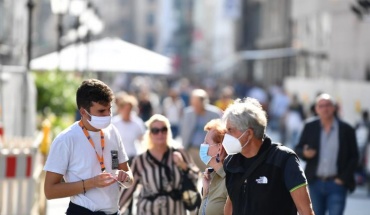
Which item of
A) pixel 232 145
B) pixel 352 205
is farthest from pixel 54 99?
pixel 232 145

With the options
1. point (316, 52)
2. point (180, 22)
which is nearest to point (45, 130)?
point (316, 52)

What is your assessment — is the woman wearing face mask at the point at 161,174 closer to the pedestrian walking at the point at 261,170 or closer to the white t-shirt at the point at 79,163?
the white t-shirt at the point at 79,163

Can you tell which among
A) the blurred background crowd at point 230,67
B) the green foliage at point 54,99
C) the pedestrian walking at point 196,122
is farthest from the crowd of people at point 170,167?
the green foliage at point 54,99

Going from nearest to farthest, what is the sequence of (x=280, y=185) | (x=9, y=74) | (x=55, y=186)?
(x=280, y=185) → (x=55, y=186) → (x=9, y=74)

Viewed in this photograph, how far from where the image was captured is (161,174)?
33.0ft

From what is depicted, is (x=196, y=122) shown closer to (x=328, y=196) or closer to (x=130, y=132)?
(x=130, y=132)

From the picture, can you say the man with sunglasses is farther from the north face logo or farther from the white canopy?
the white canopy

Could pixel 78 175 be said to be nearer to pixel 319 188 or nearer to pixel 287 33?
pixel 319 188

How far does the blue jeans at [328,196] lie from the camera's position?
37.7ft

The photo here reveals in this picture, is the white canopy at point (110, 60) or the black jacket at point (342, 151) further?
the white canopy at point (110, 60)

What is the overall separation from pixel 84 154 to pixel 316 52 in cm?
3850

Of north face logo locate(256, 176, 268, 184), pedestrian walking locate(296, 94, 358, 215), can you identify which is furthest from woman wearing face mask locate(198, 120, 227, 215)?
pedestrian walking locate(296, 94, 358, 215)

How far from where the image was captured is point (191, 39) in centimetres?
14825

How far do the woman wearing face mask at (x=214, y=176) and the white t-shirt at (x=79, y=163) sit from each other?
690 mm
